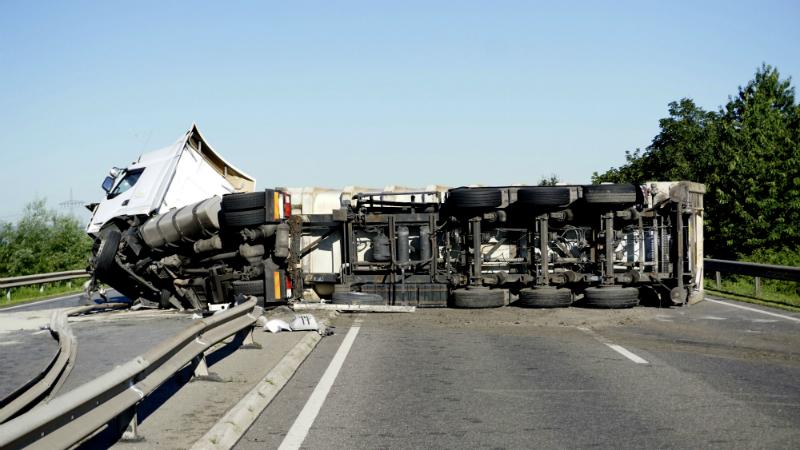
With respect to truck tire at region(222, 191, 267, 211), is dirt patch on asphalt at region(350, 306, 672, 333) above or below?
below

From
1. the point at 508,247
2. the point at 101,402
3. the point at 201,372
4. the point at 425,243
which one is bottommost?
the point at 201,372

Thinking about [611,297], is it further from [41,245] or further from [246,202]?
[41,245]

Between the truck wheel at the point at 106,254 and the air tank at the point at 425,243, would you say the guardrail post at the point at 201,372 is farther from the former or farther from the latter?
the truck wheel at the point at 106,254

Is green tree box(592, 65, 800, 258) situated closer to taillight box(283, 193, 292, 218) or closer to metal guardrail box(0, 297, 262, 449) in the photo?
taillight box(283, 193, 292, 218)

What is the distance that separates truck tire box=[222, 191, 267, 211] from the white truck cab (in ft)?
7.54

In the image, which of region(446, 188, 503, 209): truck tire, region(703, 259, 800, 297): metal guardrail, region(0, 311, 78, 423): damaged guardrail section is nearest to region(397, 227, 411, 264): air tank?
region(446, 188, 503, 209): truck tire

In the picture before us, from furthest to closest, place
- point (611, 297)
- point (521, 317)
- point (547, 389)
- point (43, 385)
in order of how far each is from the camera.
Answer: point (611, 297) → point (521, 317) → point (43, 385) → point (547, 389)

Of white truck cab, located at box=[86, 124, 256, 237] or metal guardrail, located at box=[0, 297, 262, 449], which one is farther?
white truck cab, located at box=[86, 124, 256, 237]

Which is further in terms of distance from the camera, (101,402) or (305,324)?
(305,324)

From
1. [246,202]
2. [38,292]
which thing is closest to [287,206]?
[246,202]

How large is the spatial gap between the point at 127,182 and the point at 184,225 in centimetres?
315

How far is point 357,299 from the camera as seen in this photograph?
16.9 metres

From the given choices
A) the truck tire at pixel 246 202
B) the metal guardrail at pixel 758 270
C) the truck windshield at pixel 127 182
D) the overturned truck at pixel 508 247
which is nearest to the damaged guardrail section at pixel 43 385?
the truck tire at pixel 246 202

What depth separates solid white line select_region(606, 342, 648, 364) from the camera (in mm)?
10281
